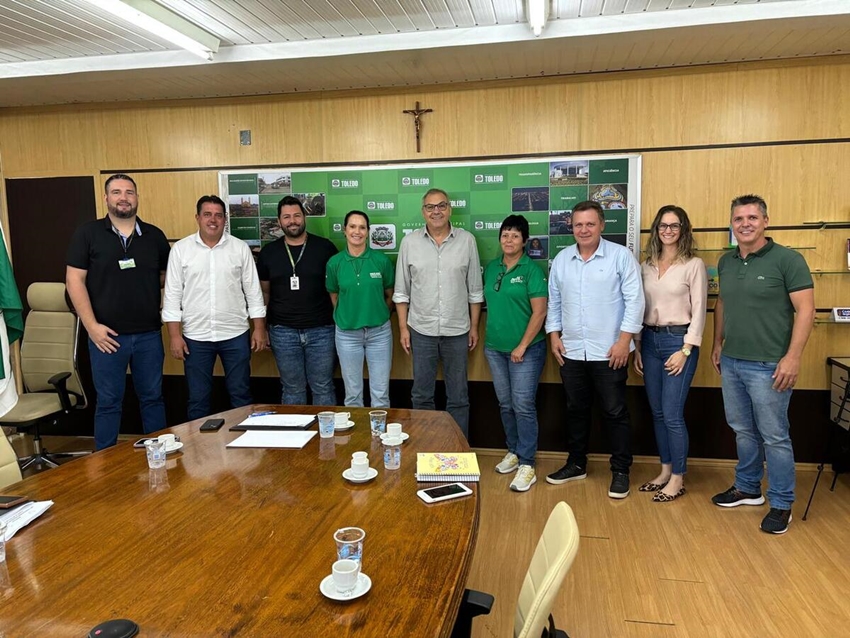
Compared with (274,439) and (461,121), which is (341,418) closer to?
(274,439)

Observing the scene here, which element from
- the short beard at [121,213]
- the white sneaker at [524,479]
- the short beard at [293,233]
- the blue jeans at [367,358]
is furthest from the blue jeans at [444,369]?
the short beard at [121,213]

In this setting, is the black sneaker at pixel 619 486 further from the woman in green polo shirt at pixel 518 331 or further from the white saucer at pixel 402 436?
the white saucer at pixel 402 436

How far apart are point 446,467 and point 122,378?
2.64 metres

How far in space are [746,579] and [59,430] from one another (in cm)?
486

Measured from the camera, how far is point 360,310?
365 centimetres

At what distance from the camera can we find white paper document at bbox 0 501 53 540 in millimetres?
1450

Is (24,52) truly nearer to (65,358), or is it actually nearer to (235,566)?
(65,358)

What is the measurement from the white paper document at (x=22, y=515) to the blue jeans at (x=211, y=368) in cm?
210

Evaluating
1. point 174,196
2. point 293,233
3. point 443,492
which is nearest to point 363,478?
point 443,492

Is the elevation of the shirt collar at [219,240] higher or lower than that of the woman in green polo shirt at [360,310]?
higher

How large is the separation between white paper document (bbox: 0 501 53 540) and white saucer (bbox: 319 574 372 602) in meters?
0.86

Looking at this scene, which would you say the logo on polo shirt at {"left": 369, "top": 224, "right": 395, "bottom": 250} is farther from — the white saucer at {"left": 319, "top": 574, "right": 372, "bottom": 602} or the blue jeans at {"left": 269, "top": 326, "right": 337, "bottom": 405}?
the white saucer at {"left": 319, "top": 574, "right": 372, "bottom": 602}

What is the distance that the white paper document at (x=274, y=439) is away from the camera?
207 centimetres

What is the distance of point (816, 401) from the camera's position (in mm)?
3633
